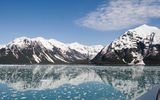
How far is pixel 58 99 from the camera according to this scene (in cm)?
2756

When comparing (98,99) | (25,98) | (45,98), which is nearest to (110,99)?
(98,99)

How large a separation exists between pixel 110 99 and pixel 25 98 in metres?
11.0

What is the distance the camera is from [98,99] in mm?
27422

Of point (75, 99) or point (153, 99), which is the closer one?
point (153, 99)

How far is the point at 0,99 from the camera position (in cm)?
2692

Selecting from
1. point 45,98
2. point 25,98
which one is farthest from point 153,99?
point 25,98

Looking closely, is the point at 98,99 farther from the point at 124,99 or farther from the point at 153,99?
the point at 153,99

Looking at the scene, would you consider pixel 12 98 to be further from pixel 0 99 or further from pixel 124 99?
pixel 124 99

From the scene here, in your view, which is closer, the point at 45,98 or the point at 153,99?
Result: the point at 153,99

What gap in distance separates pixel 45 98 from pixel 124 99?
1025 centimetres

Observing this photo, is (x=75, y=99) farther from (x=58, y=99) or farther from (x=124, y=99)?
(x=124, y=99)

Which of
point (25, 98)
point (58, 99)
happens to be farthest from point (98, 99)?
point (25, 98)

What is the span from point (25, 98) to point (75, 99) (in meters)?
6.68

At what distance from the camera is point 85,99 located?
27312 mm
